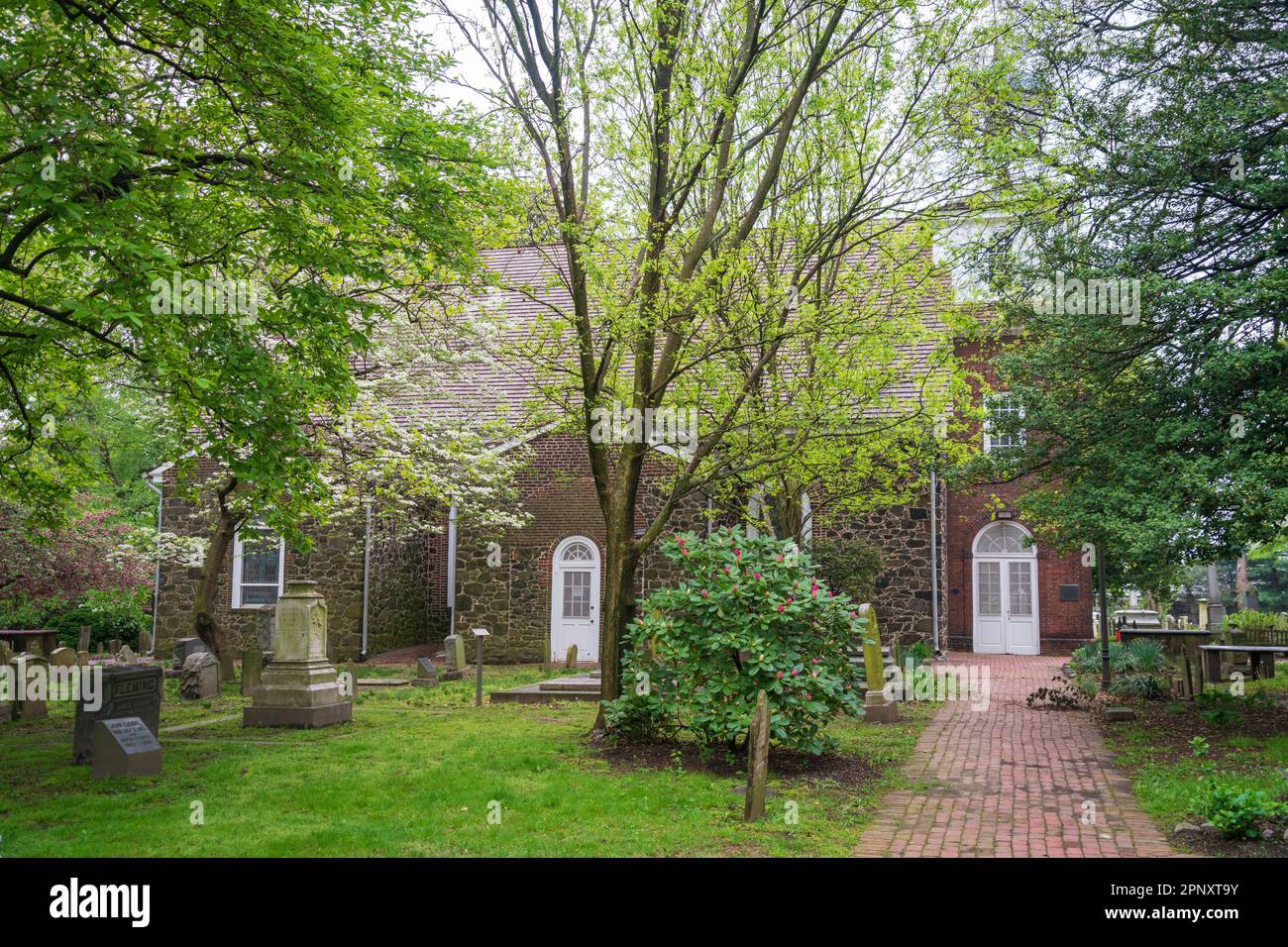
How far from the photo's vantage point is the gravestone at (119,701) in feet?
33.9

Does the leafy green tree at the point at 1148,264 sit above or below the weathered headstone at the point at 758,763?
above

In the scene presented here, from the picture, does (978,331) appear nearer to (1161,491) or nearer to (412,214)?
(1161,491)

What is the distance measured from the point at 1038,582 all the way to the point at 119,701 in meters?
20.7

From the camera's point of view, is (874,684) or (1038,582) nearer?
(874,684)

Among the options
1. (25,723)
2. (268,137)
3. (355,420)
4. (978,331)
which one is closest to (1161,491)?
(978,331)

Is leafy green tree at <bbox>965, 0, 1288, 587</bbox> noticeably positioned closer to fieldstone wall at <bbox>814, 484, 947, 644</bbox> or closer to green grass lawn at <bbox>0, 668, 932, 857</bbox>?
green grass lawn at <bbox>0, 668, 932, 857</bbox>

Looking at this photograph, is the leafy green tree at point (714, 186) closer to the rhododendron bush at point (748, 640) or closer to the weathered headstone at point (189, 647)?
the rhododendron bush at point (748, 640)

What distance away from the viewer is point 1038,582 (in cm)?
2458

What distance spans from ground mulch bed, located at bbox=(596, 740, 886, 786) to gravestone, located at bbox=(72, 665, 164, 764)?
497 centimetres

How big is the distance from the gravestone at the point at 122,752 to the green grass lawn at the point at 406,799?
0.20m

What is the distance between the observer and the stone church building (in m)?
21.6

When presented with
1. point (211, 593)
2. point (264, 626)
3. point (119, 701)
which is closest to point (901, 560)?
point (264, 626)

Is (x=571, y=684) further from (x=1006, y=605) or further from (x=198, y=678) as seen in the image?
(x=1006, y=605)

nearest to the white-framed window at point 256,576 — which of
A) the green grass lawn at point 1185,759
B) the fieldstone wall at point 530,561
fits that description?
the fieldstone wall at point 530,561
